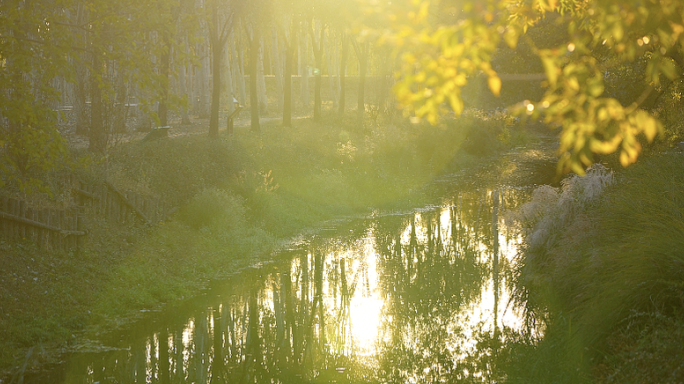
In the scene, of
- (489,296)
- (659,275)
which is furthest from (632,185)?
(659,275)

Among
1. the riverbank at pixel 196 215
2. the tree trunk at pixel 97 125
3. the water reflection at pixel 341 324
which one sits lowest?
the water reflection at pixel 341 324

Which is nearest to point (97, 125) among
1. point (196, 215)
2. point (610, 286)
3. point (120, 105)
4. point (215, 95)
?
point (120, 105)

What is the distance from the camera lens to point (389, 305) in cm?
1321

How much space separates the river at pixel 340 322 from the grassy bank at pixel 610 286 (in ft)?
2.00

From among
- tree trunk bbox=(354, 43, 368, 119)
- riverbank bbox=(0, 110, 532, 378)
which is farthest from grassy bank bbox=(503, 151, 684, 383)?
tree trunk bbox=(354, 43, 368, 119)

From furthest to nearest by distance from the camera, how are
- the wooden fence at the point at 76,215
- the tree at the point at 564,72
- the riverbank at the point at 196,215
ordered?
the wooden fence at the point at 76,215 → the riverbank at the point at 196,215 → the tree at the point at 564,72

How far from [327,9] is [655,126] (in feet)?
104

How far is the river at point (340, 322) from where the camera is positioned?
1002cm

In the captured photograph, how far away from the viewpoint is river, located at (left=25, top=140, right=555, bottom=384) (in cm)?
1002

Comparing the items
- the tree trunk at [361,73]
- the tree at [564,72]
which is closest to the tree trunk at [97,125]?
the tree at [564,72]

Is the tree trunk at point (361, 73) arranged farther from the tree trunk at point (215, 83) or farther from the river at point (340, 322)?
the river at point (340, 322)

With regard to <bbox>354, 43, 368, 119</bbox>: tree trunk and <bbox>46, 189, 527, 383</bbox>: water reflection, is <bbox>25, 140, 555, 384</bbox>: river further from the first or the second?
<bbox>354, 43, 368, 119</bbox>: tree trunk

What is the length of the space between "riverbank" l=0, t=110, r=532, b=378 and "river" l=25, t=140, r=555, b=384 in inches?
26.2

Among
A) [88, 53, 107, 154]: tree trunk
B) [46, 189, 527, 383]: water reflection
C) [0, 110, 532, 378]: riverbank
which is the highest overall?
[88, 53, 107, 154]: tree trunk
